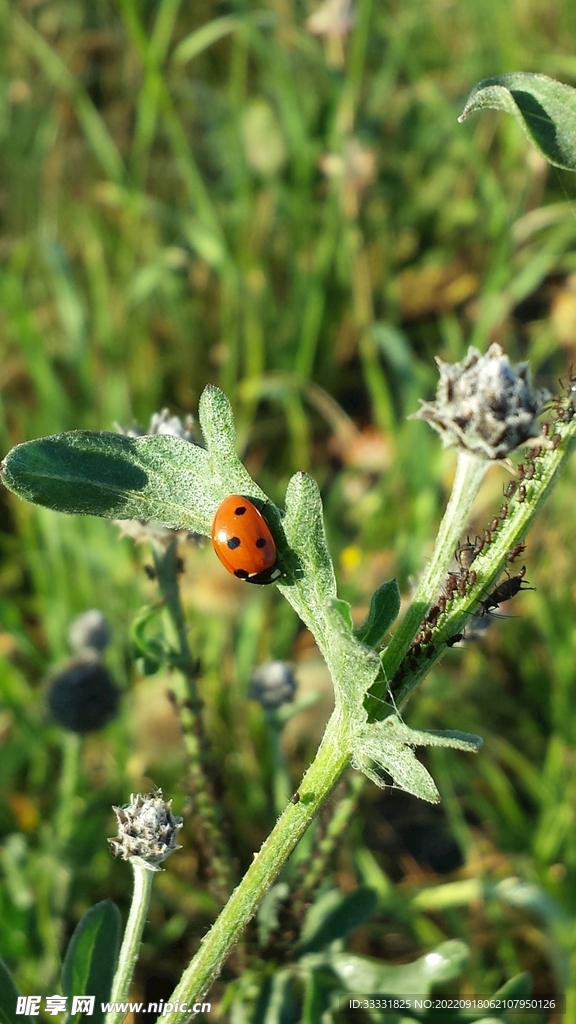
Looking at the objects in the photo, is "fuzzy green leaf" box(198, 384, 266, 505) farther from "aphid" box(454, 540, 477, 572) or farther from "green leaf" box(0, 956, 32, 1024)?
"green leaf" box(0, 956, 32, 1024)

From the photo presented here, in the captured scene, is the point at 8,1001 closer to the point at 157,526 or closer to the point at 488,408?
the point at 157,526

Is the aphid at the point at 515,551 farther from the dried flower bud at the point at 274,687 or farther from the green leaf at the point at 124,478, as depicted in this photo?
the dried flower bud at the point at 274,687

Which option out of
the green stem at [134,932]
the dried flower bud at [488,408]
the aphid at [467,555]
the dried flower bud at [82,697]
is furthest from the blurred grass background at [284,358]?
the dried flower bud at [488,408]

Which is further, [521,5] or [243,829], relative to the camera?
[521,5]

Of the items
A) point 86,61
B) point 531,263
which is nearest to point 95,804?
point 531,263

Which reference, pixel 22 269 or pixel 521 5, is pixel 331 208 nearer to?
pixel 22 269

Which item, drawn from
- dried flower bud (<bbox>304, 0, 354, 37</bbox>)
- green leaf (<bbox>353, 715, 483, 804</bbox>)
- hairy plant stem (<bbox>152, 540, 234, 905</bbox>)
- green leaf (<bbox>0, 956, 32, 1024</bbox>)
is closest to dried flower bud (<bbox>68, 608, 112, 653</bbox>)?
hairy plant stem (<bbox>152, 540, 234, 905</bbox>)

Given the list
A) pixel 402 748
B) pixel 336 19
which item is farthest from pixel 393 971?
pixel 336 19
